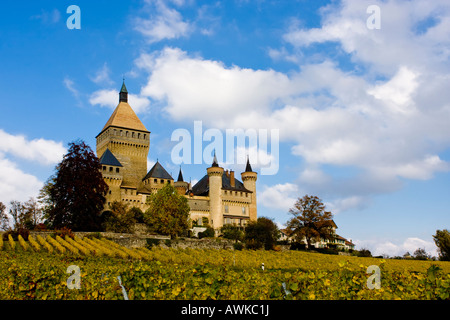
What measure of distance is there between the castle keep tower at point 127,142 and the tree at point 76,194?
17.0 meters

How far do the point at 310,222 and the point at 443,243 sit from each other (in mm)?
19107

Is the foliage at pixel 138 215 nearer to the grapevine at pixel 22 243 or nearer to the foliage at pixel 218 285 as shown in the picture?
the grapevine at pixel 22 243

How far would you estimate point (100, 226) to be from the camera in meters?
52.3

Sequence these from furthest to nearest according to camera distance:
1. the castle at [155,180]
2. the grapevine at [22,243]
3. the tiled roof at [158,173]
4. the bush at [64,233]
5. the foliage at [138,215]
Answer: the tiled roof at [158,173], the castle at [155,180], the foliage at [138,215], the bush at [64,233], the grapevine at [22,243]

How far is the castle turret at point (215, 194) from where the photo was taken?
2832 inches

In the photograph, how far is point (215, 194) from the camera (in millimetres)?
72938

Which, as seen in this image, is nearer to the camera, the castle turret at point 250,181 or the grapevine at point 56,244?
the grapevine at point 56,244

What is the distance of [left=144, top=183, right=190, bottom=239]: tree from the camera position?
5428 centimetres

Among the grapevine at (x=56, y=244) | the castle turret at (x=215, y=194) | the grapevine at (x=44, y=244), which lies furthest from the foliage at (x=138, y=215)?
the grapevine at (x=44, y=244)

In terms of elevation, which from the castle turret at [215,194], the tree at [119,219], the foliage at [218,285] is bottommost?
the foliage at [218,285]

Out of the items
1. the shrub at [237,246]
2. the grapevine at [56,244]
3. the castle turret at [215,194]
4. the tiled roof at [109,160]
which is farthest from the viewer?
the castle turret at [215,194]

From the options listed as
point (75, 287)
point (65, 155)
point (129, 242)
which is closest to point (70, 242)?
point (129, 242)

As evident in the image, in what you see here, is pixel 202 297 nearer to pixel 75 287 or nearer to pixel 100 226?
pixel 75 287
